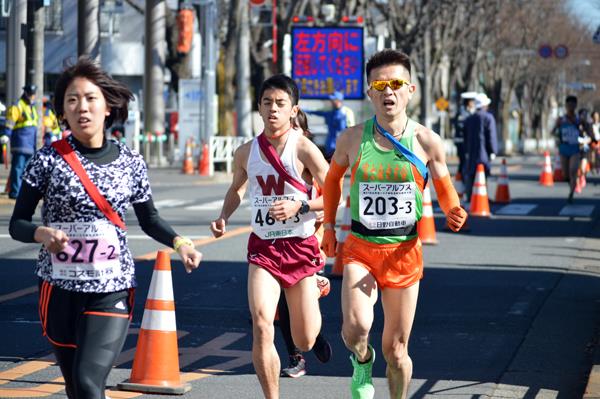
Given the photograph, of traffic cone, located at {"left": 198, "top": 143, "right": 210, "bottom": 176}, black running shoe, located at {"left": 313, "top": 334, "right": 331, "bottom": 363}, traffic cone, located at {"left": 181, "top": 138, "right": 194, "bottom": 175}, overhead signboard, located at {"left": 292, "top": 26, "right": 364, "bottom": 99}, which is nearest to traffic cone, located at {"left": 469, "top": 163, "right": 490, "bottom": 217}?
black running shoe, located at {"left": 313, "top": 334, "right": 331, "bottom": 363}

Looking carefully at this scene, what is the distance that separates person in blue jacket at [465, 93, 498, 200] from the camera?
21953mm

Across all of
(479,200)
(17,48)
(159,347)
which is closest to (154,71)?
(17,48)

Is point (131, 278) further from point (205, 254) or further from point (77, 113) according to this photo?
point (205, 254)

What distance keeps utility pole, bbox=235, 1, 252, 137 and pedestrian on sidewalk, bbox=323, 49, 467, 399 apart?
3221cm

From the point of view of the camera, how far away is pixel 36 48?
26.0 meters

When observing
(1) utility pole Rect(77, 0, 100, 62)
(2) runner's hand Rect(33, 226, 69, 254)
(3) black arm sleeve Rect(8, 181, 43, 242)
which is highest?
(1) utility pole Rect(77, 0, 100, 62)

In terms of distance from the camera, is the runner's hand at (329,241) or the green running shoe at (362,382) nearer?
the green running shoe at (362,382)

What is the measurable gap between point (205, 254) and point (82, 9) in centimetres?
1643

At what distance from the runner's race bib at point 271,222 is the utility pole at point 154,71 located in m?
37.6

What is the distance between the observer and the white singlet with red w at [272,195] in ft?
24.8

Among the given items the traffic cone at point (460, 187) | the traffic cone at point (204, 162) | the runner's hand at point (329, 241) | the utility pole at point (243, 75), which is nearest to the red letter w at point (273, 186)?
the runner's hand at point (329, 241)

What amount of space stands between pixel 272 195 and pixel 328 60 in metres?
31.4

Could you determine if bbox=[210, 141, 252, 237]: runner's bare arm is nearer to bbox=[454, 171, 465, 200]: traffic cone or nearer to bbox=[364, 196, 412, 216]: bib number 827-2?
bbox=[364, 196, 412, 216]: bib number 827-2

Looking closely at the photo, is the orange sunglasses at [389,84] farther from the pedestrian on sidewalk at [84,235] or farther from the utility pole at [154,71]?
the utility pole at [154,71]
